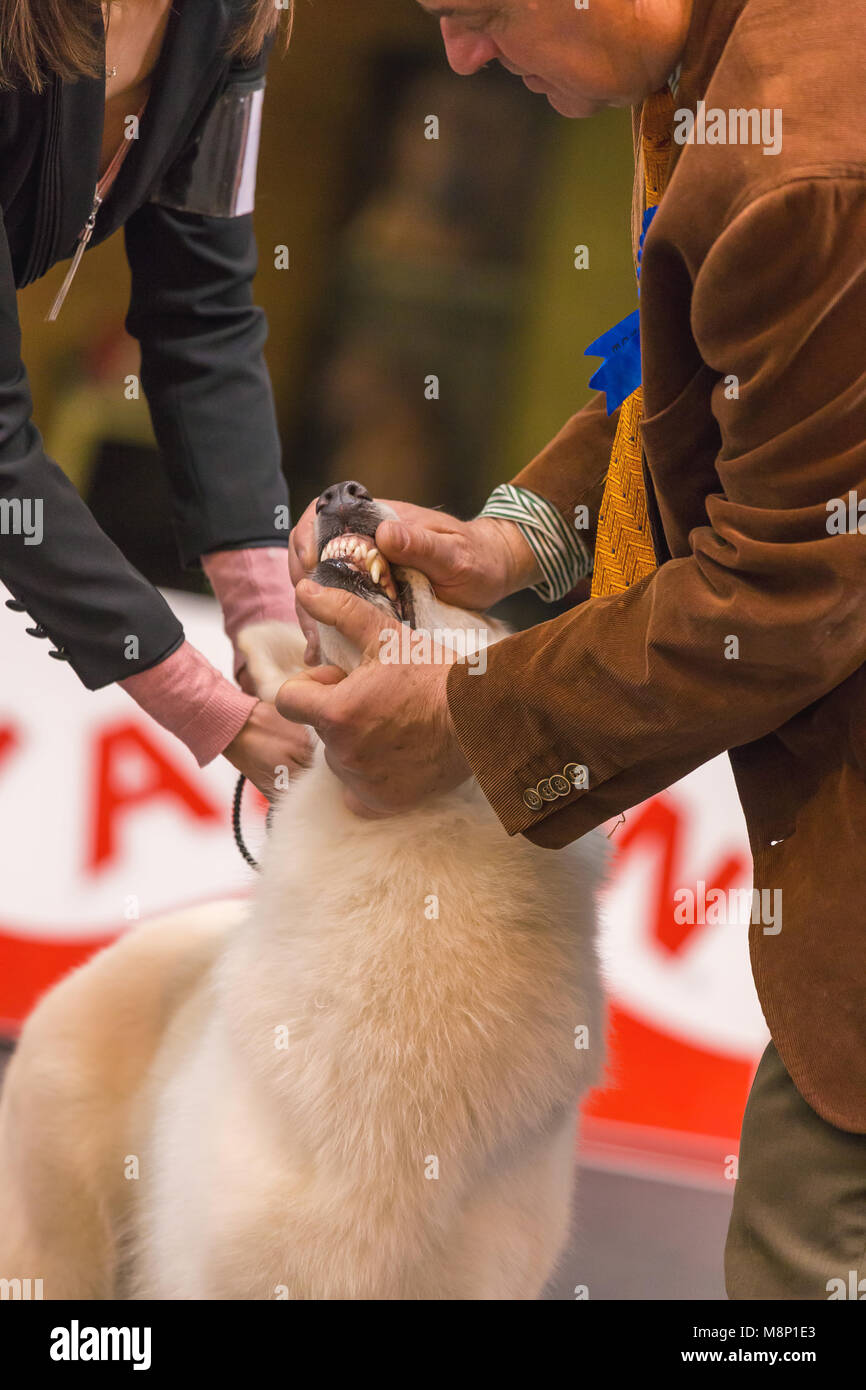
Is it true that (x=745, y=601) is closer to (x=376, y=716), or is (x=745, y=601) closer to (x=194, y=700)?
(x=376, y=716)

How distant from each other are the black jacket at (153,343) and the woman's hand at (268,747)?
0.15 m

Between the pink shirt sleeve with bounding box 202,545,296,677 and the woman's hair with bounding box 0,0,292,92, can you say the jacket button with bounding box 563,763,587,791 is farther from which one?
the woman's hair with bounding box 0,0,292,92

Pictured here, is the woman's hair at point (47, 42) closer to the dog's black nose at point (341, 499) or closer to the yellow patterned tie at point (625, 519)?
the dog's black nose at point (341, 499)

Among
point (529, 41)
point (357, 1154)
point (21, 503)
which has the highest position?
point (529, 41)

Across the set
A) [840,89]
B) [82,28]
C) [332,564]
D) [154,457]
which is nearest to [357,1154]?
[332,564]

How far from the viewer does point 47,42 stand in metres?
1.37

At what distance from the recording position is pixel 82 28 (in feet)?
4.55

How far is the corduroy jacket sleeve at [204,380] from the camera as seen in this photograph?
1.85m

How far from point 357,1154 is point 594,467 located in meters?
0.82

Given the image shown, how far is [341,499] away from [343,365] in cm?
212

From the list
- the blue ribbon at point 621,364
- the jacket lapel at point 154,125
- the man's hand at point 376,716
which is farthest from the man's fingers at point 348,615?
the jacket lapel at point 154,125

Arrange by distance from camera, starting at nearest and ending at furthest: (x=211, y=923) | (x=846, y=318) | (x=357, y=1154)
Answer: (x=846, y=318) < (x=357, y=1154) < (x=211, y=923)

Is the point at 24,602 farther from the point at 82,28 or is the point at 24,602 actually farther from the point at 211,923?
the point at 82,28

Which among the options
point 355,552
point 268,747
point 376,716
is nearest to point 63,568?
point 268,747
